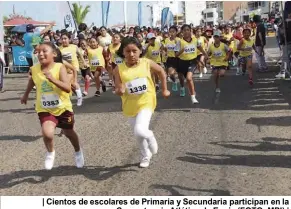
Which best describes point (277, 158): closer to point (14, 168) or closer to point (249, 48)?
point (14, 168)

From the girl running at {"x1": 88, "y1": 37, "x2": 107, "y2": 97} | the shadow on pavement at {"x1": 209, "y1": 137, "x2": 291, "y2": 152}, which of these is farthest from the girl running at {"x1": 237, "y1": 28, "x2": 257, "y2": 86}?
the shadow on pavement at {"x1": 209, "y1": 137, "x2": 291, "y2": 152}

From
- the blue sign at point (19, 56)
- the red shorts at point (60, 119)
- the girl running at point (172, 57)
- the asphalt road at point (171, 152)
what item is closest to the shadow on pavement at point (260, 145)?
the asphalt road at point (171, 152)

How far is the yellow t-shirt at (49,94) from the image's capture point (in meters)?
5.35

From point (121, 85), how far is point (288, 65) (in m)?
9.38

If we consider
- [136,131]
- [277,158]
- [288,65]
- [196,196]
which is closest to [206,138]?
[277,158]

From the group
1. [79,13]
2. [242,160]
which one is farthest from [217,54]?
[79,13]

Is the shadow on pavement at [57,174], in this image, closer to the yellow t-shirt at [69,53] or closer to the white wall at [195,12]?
the yellow t-shirt at [69,53]

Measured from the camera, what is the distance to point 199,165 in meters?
5.63

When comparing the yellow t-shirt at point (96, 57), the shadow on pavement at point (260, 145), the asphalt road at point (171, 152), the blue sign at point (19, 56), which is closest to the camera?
the asphalt road at point (171, 152)

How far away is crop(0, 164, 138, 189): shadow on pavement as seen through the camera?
530 centimetres

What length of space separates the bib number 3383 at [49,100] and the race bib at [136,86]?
82 centimetres

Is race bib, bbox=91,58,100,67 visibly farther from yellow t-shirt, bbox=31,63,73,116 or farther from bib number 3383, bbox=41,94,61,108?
bib number 3383, bbox=41,94,61,108

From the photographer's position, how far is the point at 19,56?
21.5 meters

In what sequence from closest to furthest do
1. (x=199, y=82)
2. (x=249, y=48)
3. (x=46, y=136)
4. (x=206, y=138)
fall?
(x=46, y=136) < (x=206, y=138) < (x=249, y=48) < (x=199, y=82)
